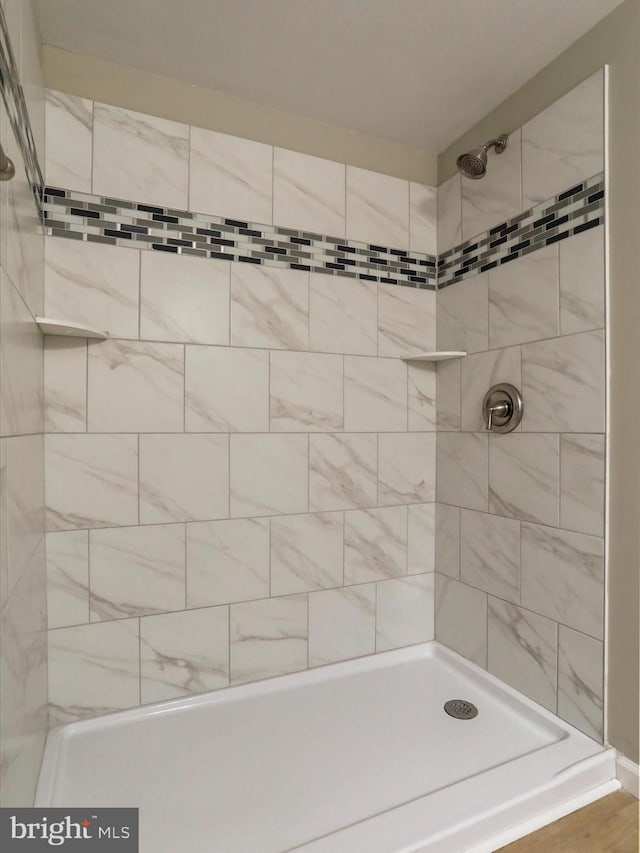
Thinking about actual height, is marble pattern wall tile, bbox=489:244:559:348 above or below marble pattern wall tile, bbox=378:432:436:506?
above

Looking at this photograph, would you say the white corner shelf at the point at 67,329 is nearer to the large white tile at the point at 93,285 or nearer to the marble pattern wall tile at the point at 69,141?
the large white tile at the point at 93,285

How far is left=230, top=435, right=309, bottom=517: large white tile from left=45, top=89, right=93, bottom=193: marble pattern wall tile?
0.97 metres

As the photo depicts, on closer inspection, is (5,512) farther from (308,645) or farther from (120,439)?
(308,645)

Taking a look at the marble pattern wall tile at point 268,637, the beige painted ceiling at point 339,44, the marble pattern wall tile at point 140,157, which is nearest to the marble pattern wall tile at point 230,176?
the marble pattern wall tile at point 140,157

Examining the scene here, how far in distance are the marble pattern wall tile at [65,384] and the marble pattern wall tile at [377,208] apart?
111cm

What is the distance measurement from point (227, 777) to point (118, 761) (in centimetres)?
33

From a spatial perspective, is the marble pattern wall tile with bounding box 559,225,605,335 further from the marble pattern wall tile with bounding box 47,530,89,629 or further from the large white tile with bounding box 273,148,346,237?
the marble pattern wall tile with bounding box 47,530,89,629

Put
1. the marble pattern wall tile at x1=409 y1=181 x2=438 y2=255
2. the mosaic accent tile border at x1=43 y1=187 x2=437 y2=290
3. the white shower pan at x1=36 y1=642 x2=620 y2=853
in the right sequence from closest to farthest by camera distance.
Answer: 1. the white shower pan at x1=36 y1=642 x2=620 y2=853
2. the mosaic accent tile border at x1=43 y1=187 x2=437 y2=290
3. the marble pattern wall tile at x1=409 y1=181 x2=438 y2=255

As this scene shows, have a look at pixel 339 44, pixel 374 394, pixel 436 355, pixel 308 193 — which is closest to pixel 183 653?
pixel 374 394

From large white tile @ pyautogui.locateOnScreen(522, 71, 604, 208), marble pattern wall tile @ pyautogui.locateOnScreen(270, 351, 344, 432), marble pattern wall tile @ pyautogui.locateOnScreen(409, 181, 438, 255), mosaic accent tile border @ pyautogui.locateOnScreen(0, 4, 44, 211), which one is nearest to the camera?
mosaic accent tile border @ pyautogui.locateOnScreen(0, 4, 44, 211)

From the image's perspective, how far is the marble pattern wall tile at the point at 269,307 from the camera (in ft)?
5.75

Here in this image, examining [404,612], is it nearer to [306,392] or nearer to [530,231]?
[306,392]

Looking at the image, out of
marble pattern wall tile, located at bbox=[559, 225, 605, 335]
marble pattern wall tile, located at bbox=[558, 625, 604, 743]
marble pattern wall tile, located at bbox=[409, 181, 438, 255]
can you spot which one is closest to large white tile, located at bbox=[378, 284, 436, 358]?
marble pattern wall tile, located at bbox=[409, 181, 438, 255]

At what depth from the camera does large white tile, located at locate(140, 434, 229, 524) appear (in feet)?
5.36
